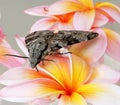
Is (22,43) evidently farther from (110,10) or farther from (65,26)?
(110,10)

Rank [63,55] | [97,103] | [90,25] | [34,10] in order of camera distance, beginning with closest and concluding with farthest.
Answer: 1. [97,103]
2. [63,55]
3. [90,25]
4. [34,10]

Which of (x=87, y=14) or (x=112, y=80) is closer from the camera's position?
(x=112, y=80)

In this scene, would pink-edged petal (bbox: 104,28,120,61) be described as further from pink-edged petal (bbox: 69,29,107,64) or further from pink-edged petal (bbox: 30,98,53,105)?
pink-edged petal (bbox: 30,98,53,105)

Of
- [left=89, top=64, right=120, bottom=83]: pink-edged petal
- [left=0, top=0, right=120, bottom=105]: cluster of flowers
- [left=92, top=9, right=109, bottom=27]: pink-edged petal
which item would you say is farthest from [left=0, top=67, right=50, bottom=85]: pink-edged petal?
[left=92, top=9, right=109, bottom=27]: pink-edged petal

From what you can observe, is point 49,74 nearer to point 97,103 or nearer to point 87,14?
point 97,103

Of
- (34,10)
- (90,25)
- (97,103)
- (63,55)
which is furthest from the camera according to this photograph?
(34,10)

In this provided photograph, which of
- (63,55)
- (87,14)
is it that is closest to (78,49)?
(63,55)
